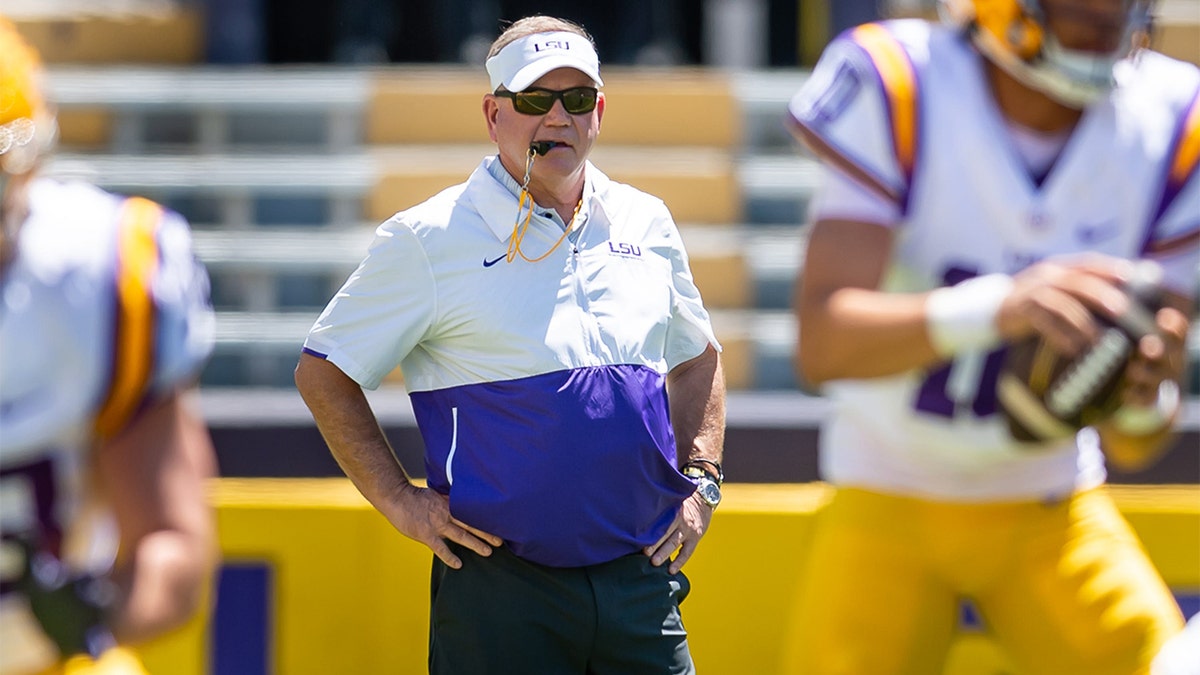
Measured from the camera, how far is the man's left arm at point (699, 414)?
330cm

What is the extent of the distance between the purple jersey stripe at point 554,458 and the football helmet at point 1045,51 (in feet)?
3.28

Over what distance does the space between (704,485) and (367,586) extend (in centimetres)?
104

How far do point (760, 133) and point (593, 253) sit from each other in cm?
630

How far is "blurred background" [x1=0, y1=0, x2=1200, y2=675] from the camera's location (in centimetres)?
821

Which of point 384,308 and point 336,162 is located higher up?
point 384,308

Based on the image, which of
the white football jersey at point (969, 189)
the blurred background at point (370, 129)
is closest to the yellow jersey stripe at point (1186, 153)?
the white football jersey at point (969, 189)

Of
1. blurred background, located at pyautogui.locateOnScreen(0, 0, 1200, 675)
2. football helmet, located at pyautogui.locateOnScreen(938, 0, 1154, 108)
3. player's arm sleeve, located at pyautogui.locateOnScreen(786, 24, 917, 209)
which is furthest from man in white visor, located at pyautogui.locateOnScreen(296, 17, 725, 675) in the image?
blurred background, located at pyautogui.locateOnScreen(0, 0, 1200, 675)

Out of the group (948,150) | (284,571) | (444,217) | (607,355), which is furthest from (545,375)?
(284,571)

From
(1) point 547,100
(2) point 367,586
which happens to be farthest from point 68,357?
(2) point 367,586

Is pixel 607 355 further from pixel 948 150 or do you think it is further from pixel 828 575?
pixel 948 150

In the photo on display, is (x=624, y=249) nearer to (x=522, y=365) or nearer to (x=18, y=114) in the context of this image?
(x=522, y=365)

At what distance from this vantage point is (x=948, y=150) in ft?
7.60

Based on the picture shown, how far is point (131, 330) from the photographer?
182 centimetres

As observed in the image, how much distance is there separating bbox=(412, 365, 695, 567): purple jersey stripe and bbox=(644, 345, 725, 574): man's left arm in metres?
0.26
